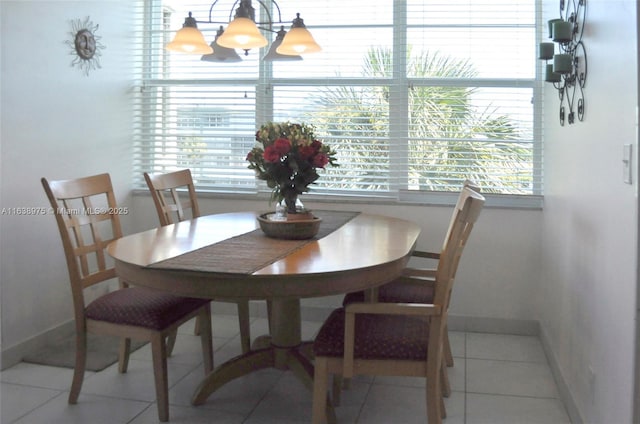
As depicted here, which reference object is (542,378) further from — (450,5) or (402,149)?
(450,5)

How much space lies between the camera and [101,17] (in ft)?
11.6

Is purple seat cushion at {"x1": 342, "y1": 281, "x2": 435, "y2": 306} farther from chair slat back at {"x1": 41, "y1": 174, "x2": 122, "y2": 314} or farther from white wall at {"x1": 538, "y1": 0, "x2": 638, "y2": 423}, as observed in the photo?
chair slat back at {"x1": 41, "y1": 174, "x2": 122, "y2": 314}

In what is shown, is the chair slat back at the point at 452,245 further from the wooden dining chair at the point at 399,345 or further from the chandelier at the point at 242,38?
the chandelier at the point at 242,38

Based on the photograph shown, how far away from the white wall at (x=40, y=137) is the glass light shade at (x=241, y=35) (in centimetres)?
127

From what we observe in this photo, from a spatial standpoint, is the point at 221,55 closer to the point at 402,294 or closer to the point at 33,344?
the point at 402,294

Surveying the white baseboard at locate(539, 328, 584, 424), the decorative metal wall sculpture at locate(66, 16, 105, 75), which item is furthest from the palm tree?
the decorative metal wall sculpture at locate(66, 16, 105, 75)

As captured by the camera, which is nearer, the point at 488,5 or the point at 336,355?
the point at 336,355

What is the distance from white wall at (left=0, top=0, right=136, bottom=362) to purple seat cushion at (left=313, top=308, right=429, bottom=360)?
6.03 feet

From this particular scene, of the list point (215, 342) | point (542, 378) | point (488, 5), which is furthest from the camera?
point (488, 5)

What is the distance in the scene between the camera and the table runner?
185 cm

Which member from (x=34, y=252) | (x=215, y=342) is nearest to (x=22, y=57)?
(x=34, y=252)

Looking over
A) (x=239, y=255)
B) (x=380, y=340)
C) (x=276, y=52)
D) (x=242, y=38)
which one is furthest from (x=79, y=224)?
(x=380, y=340)

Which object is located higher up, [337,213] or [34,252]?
[337,213]

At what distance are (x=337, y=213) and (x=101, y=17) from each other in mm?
2024
